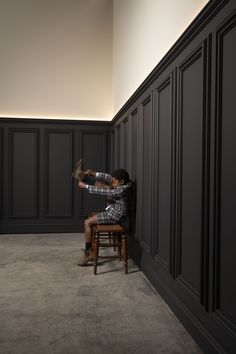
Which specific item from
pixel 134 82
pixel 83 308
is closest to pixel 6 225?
pixel 134 82

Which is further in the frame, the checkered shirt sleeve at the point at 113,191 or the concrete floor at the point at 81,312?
the checkered shirt sleeve at the point at 113,191

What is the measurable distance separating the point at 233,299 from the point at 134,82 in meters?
3.45

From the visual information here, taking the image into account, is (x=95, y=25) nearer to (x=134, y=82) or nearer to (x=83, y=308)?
(x=134, y=82)

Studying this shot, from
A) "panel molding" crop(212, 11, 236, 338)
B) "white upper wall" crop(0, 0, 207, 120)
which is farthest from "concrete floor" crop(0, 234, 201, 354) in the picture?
"white upper wall" crop(0, 0, 207, 120)

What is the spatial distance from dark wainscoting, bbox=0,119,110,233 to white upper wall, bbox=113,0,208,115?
2.80 feet

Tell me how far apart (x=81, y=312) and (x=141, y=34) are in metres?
3.19

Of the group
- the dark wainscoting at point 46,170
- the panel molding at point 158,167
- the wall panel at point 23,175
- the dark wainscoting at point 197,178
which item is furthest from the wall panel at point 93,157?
the panel molding at point 158,167

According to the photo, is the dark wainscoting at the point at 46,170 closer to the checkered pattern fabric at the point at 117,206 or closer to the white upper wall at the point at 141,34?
the white upper wall at the point at 141,34

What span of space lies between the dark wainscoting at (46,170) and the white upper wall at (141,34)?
2.80 ft

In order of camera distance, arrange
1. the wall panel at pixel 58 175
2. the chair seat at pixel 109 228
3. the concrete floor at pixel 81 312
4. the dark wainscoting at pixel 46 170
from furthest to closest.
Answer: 1. the wall panel at pixel 58 175
2. the dark wainscoting at pixel 46 170
3. the chair seat at pixel 109 228
4. the concrete floor at pixel 81 312

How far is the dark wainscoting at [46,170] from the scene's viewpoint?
656 centimetres

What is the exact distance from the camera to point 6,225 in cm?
653

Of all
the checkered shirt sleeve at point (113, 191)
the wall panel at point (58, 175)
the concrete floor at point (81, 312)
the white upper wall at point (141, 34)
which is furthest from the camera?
the wall panel at point (58, 175)

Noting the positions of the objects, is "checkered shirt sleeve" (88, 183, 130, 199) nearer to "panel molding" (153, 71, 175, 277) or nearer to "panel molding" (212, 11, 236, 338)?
"panel molding" (153, 71, 175, 277)
